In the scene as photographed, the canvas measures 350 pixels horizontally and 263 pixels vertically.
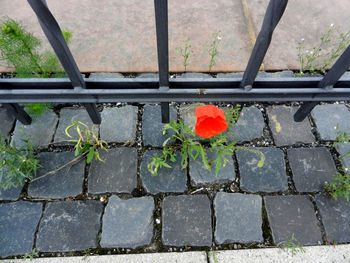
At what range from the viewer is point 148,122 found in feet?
6.72

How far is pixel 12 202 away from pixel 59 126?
617mm

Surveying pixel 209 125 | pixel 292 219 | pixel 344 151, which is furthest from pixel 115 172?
pixel 344 151

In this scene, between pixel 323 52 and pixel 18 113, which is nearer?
pixel 18 113

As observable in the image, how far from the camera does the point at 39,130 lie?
1995 mm

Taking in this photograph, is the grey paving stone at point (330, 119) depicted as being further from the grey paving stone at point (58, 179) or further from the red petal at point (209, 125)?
the grey paving stone at point (58, 179)

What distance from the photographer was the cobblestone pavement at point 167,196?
1657mm

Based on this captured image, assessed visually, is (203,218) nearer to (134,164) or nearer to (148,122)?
(134,164)

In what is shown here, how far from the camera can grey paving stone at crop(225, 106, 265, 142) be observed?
1.98 meters

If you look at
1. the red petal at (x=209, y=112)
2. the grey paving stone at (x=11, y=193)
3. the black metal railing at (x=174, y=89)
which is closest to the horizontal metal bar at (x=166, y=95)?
the black metal railing at (x=174, y=89)

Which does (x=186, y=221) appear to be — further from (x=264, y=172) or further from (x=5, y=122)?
(x=5, y=122)

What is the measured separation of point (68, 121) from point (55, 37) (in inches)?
34.8

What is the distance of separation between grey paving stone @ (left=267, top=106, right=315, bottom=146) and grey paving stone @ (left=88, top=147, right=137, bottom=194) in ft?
3.65

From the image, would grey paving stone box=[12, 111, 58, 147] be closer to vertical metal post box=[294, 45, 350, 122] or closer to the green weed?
vertical metal post box=[294, 45, 350, 122]

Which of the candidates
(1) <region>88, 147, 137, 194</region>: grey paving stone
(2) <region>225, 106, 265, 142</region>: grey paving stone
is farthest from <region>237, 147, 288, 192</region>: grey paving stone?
(1) <region>88, 147, 137, 194</region>: grey paving stone
